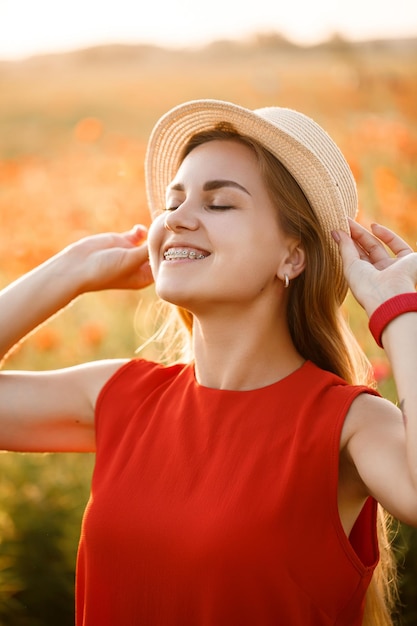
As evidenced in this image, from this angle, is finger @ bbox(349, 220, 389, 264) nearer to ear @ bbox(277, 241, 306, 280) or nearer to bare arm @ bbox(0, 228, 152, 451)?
ear @ bbox(277, 241, 306, 280)

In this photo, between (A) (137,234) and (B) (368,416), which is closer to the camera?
(B) (368,416)

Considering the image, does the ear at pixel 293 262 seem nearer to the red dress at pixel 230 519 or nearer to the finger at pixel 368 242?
the finger at pixel 368 242

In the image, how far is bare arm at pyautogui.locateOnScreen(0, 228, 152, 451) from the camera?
7.87 feet

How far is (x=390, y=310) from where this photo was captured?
197cm

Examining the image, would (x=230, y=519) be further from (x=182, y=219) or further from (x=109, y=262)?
(x=109, y=262)

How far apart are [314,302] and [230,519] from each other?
660 mm

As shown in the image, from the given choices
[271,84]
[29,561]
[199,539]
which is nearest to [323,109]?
[271,84]

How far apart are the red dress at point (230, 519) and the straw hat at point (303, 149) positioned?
404 mm

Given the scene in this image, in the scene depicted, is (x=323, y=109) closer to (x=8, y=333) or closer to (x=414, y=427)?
(x=8, y=333)

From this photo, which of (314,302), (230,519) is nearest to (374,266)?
(314,302)

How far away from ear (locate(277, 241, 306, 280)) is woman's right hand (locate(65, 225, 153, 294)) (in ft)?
1.73

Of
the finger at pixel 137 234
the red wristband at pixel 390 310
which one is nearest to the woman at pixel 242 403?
the red wristband at pixel 390 310

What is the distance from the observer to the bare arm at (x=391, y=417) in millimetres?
1849

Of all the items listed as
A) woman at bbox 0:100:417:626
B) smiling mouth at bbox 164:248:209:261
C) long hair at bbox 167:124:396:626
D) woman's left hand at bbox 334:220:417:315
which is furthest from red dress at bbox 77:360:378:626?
smiling mouth at bbox 164:248:209:261
